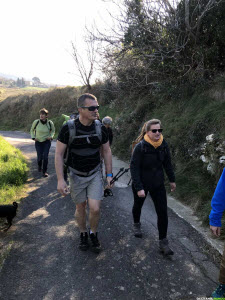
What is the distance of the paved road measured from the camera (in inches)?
105

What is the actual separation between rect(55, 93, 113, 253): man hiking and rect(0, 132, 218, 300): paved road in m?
0.37

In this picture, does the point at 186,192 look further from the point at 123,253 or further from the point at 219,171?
the point at 123,253

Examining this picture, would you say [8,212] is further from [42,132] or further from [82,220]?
[42,132]

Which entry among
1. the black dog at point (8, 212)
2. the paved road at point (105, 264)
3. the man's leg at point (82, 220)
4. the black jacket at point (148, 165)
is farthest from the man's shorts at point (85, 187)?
the black dog at point (8, 212)

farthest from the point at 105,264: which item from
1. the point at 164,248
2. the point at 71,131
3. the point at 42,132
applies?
the point at 42,132

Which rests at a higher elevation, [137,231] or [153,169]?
[153,169]

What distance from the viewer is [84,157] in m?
3.23

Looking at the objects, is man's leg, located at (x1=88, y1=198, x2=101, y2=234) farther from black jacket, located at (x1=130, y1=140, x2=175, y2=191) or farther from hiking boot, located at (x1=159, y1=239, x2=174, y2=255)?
hiking boot, located at (x1=159, y1=239, x2=174, y2=255)

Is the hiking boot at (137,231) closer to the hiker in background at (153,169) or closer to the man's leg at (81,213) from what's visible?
the hiker in background at (153,169)

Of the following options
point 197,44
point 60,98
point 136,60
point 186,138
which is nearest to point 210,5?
point 197,44

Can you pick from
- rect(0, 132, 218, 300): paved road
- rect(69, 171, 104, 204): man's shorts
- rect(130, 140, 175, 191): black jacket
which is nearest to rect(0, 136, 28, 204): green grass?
rect(0, 132, 218, 300): paved road

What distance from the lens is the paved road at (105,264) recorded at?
267 centimetres

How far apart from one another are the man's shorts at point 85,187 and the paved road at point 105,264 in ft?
2.66

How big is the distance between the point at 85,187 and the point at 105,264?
1.02 m
